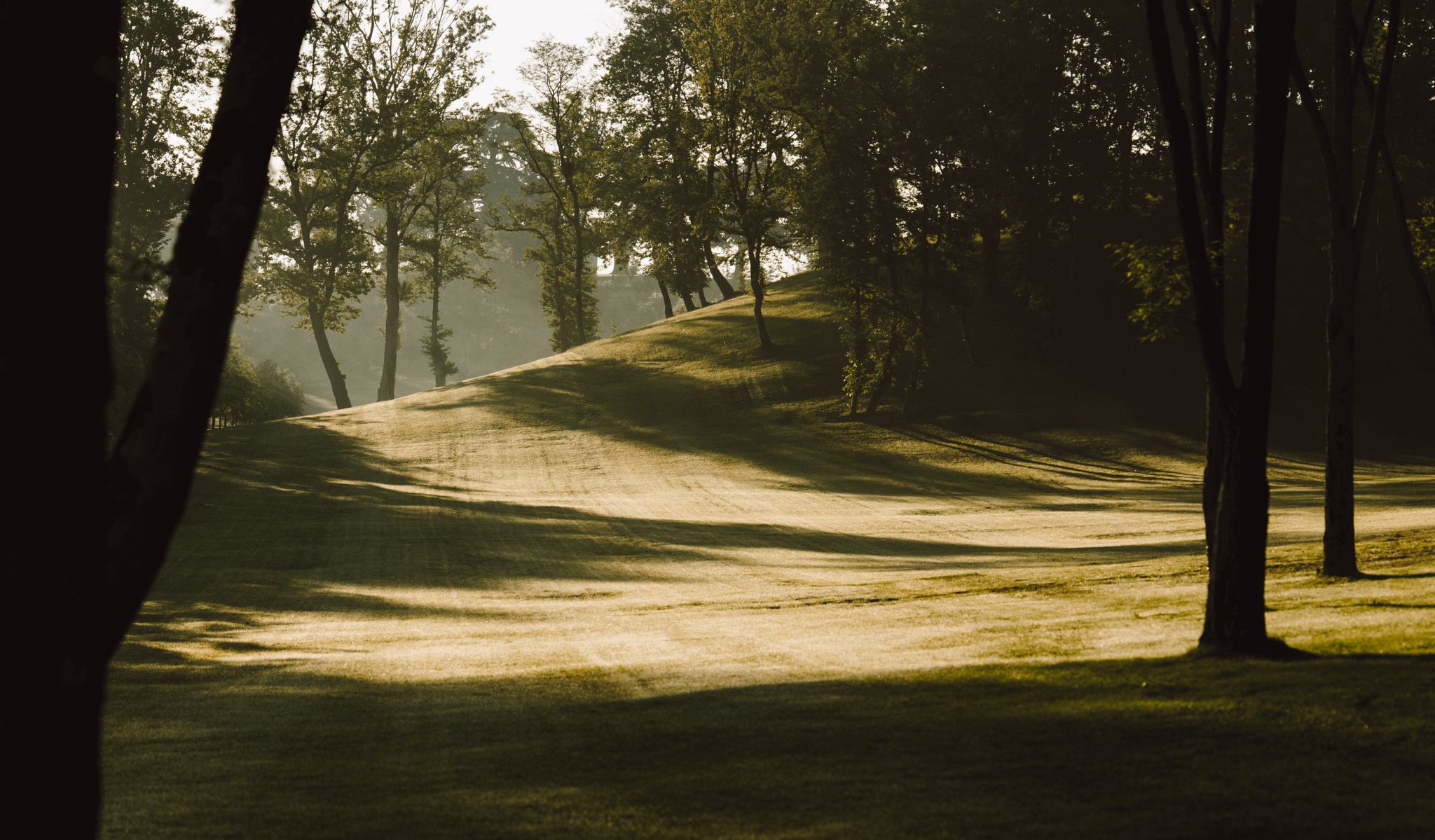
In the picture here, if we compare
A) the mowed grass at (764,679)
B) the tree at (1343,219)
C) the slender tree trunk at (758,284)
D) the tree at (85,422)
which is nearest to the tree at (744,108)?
the slender tree trunk at (758,284)

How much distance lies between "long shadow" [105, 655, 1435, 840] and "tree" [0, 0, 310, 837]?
1.93 m

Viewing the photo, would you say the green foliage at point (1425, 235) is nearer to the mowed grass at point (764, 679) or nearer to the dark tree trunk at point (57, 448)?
A: the mowed grass at point (764, 679)

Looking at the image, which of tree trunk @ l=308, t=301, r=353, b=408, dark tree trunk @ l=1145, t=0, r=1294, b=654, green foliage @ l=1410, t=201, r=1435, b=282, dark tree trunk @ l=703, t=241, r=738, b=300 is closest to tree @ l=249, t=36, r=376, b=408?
tree trunk @ l=308, t=301, r=353, b=408

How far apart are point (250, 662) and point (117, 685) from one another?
62.0 inches

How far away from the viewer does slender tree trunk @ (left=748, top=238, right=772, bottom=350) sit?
165 ft

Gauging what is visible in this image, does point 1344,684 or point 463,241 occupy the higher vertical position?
point 463,241

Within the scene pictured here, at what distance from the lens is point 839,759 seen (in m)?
6.60

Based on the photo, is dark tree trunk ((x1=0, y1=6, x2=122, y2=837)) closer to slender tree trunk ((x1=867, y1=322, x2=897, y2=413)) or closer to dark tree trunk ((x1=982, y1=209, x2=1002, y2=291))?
slender tree trunk ((x1=867, y1=322, x2=897, y2=413))

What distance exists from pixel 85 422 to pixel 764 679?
6007 millimetres

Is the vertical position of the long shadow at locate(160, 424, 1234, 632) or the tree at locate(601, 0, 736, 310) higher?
the tree at locate(601, 0, 736, 310)

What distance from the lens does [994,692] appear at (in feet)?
26.2

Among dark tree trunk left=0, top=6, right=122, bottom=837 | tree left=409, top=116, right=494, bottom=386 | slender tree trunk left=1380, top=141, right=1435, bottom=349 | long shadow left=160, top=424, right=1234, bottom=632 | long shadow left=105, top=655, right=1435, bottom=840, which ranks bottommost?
long shadow left=160, top=424, right=1234, bottom=632

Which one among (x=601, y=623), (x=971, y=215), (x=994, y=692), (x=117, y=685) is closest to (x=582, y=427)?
(x=971, y=215)

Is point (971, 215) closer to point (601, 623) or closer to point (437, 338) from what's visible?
point (601, 623)
